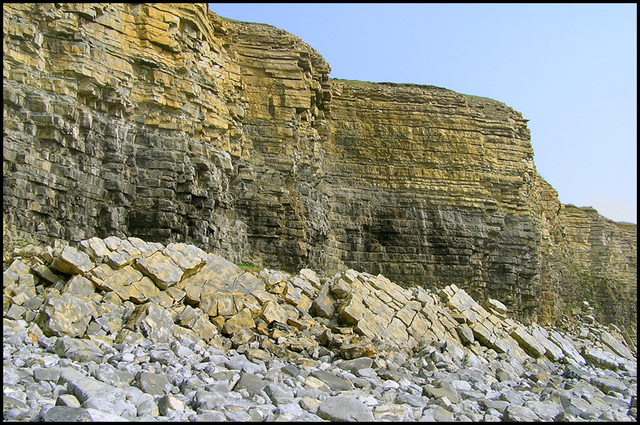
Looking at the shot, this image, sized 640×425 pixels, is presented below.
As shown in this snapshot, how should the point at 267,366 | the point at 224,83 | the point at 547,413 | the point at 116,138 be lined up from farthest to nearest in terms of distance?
the point at 224,83 → the point at 116,138 → the point at 267,366 → the point at 547,413

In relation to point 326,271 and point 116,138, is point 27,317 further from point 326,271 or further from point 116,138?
point 326,271

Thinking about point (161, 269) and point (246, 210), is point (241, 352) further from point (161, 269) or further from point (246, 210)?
point (246, 210)

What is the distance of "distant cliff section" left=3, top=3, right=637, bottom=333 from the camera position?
41.4ft

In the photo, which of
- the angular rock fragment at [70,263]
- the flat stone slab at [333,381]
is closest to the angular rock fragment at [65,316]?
the angular rock fragment at [70,263]

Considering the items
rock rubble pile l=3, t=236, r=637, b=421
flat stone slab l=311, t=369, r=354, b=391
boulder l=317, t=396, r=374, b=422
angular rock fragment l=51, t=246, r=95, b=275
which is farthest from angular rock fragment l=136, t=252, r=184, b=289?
Answer: boulder l=317, t=396, r=374, b=422

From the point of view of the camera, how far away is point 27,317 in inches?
356

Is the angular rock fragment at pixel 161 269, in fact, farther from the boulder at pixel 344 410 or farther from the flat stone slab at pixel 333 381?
the boulder at pixel 344 410

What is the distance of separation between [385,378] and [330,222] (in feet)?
36.9

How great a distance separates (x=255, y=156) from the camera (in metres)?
18.5

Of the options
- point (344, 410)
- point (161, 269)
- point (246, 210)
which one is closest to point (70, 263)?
point (161, 269)

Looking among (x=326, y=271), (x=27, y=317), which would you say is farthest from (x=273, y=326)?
(x=326, y=271)

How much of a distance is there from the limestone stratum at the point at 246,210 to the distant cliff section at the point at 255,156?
0.19ft

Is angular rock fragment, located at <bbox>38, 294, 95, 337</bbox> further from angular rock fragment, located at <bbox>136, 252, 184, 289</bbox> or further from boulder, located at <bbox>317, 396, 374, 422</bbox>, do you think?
boulder, located at <bbox>317, 396, 374, 422</bbox>

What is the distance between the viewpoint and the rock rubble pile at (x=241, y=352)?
24.3 ft
